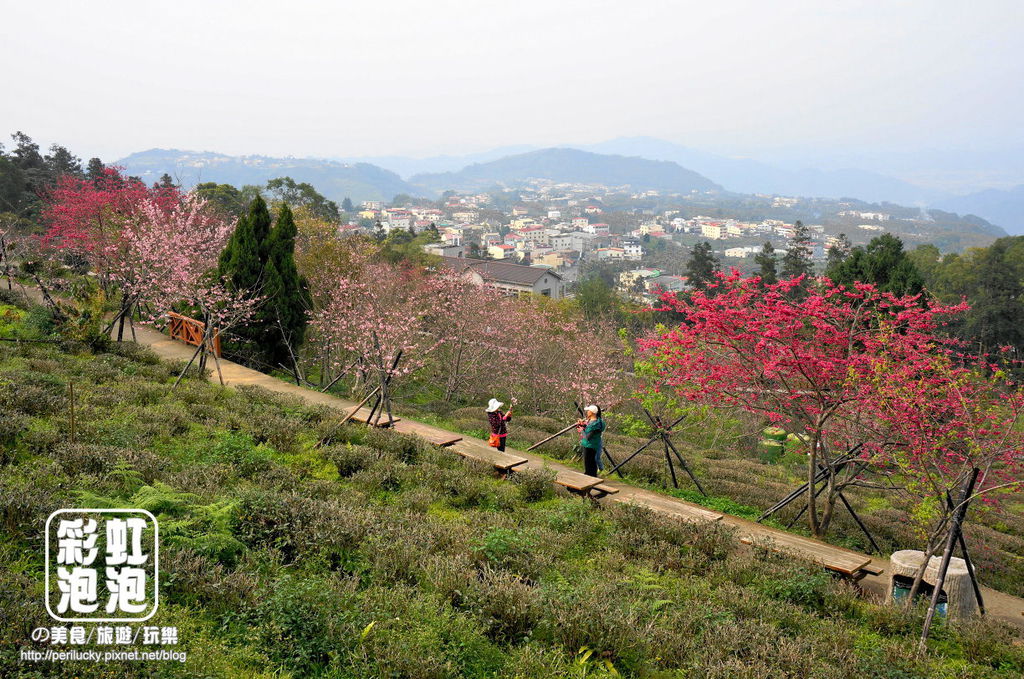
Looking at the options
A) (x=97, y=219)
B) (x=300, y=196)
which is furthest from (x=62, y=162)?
(x=97, y=219)

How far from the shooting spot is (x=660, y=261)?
445ft

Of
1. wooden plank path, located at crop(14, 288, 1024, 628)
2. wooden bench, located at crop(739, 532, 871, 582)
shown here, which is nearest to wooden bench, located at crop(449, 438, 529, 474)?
wooden plank path, located at crop(14, 288, 1024, 628)

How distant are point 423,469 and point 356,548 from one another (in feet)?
8.76

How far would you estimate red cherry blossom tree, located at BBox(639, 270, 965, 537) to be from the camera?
8.50m

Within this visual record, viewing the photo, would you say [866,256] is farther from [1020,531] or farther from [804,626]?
[804,626]

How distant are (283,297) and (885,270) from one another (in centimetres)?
2235

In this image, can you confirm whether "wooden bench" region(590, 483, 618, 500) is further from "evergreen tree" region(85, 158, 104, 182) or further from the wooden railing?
"evergreen tree" region(85, 158, 104, 182)

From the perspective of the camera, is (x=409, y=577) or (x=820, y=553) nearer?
(x=409, y=577)

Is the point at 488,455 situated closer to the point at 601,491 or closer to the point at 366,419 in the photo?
the point at 601,491

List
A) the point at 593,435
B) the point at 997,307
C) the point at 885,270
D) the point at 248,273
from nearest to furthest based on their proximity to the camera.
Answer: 1. the point at 593,435
2. the point at 248,273
3. the point at 885,270
4. the point at 997,307

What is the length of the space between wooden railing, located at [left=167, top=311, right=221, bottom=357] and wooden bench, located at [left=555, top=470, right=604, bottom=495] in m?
12.3

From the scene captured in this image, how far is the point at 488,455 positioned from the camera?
952 cm

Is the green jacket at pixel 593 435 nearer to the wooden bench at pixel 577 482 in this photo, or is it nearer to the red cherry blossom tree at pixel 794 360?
the wooden bench at pixel 577 482

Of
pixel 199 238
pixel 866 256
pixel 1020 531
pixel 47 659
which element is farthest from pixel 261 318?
pixel 866 256
